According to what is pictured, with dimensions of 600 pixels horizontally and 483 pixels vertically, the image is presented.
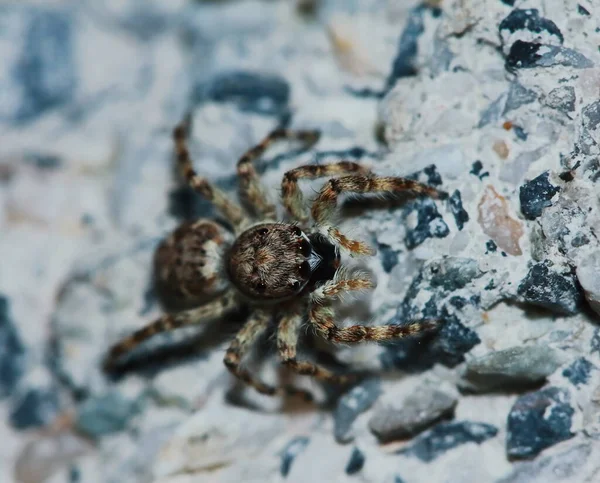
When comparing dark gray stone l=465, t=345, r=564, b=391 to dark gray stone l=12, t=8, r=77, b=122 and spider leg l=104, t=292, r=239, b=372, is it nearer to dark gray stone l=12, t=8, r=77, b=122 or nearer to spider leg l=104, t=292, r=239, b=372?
spider leg l=104, t=292, r=239, b=372

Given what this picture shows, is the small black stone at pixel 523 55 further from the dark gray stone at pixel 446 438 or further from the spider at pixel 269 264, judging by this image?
the dark gray stone at pixel 446 438

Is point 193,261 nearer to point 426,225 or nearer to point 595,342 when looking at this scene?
point 426,225

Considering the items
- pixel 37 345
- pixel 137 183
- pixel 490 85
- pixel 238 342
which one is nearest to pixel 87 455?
pixel 37 345

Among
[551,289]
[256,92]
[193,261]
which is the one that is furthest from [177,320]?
[551,289]

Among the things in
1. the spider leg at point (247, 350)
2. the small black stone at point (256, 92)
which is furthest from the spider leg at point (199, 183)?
the spider leg at point (247, 350)

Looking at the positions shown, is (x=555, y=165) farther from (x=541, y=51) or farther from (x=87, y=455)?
(x=87, y=455)

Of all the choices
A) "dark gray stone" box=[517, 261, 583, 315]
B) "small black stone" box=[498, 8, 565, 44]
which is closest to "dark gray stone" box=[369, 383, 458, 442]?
"dark gray stone" box=[517, 261, 583, 315]
